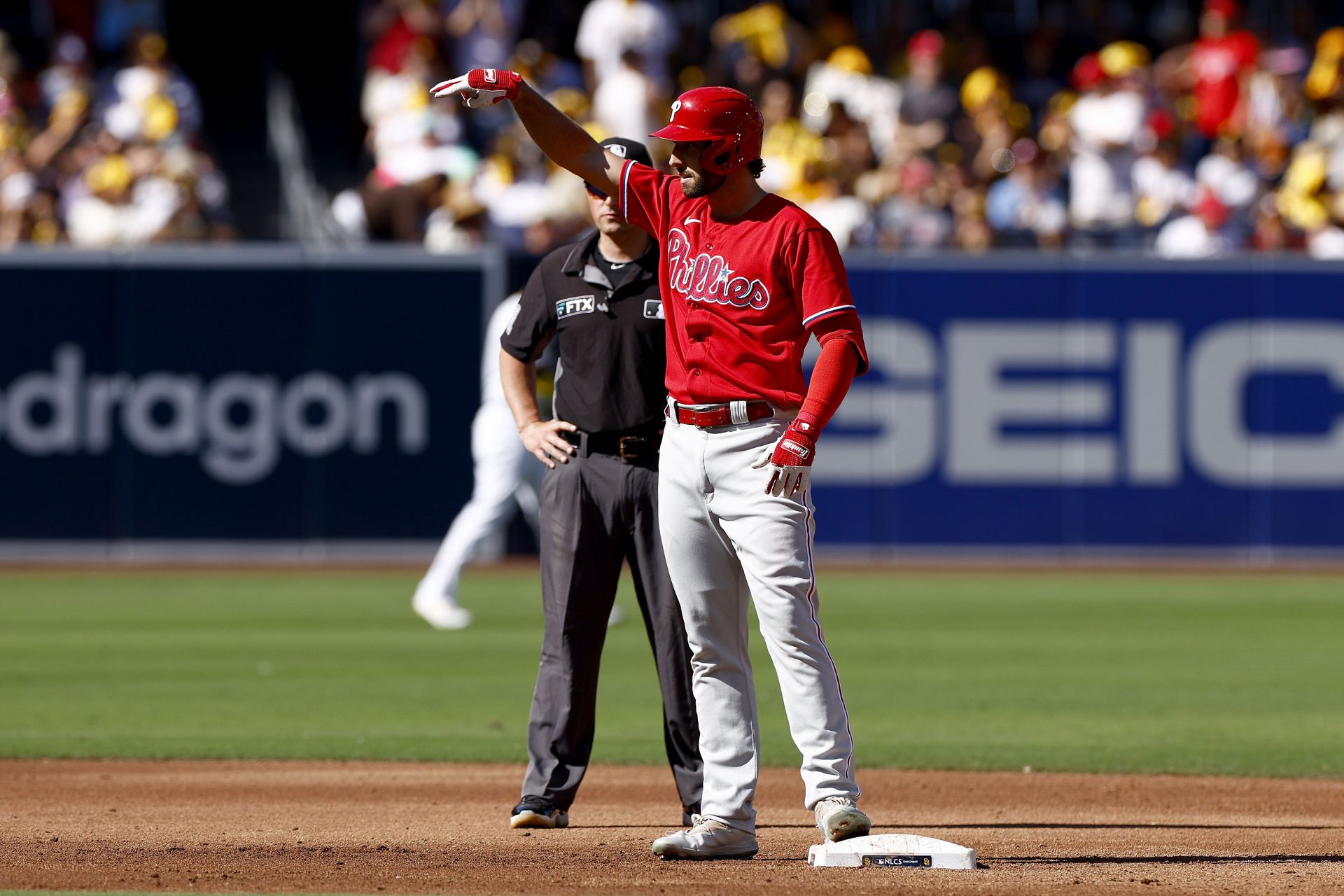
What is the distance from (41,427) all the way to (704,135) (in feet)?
37.3

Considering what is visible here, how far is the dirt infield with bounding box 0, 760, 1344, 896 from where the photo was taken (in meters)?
5.32

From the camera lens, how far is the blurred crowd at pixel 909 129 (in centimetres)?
1688

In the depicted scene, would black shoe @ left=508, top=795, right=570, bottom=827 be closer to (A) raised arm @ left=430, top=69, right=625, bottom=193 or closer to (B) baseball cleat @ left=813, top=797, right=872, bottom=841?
(B) baseball cleat @ left=813, top=797, right=872, bottom=841

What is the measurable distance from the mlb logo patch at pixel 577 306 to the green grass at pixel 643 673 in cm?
233

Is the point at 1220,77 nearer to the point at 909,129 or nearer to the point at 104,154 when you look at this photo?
the point at 909,129

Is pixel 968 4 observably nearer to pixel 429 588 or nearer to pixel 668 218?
pixel 429 588

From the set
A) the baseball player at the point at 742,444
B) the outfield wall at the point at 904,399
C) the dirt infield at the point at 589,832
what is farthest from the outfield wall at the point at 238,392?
the baseball player at the point at 742,444

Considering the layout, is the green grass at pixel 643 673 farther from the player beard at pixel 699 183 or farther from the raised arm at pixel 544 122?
the player beard at pixel 699 183

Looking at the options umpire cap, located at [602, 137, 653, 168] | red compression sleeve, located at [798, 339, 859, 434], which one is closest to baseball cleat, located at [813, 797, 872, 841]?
red compression sleeve, located at [798, 339, 859, 434]

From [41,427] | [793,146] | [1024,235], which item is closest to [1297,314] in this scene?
[1024,235]

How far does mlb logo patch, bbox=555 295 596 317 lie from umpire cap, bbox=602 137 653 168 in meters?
0.52

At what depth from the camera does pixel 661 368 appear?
637 centimetres

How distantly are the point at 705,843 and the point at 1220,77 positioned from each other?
15.1 m

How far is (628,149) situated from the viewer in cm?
605
